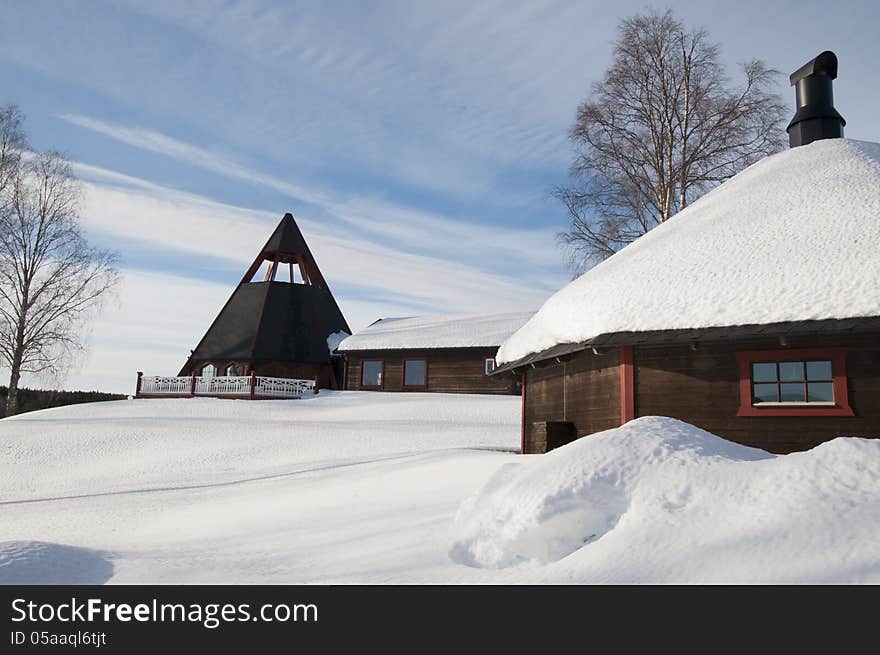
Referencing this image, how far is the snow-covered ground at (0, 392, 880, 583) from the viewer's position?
4.91 metres

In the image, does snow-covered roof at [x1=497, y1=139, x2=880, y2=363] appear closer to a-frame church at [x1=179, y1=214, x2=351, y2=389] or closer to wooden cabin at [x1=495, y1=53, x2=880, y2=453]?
wooden cabin at [x1=495, y1=53, x2=880, y2=453]

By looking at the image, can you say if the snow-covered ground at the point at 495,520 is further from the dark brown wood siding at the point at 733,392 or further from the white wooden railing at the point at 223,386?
the white wooden railing at the point at 223,386

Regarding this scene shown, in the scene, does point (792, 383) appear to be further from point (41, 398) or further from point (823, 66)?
point (41, 398)

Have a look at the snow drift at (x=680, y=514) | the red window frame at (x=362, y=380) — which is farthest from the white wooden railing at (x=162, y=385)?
the snow drift at (x=680, y=514)

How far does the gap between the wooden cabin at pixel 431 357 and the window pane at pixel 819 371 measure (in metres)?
16.0

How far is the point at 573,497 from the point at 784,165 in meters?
12.1

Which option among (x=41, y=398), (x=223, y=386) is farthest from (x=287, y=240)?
(x=41, y=398)

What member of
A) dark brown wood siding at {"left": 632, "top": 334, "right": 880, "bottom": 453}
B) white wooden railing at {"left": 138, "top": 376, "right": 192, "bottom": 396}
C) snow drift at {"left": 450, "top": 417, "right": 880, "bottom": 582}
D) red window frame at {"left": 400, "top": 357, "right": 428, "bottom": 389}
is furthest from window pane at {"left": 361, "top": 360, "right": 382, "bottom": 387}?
snow drift at {"left": 450, "top": 417, "right": 880, "bottom": 582}

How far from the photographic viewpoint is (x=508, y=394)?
26.0 m

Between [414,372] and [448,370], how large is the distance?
152 centimetres

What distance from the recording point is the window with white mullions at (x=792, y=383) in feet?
32.9
